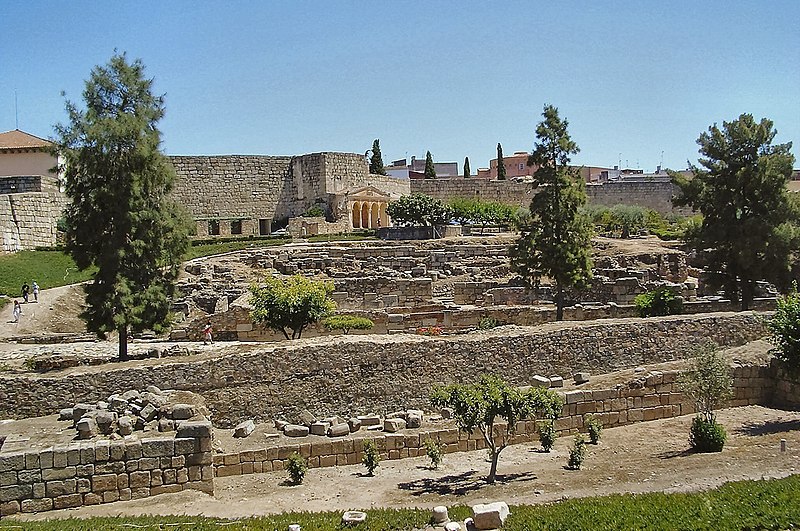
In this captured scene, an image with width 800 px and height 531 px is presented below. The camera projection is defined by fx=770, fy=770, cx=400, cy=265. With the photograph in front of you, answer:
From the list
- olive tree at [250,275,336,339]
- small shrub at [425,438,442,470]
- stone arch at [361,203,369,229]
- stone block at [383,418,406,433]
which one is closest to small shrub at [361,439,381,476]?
small shrub at [425,438,442,470]

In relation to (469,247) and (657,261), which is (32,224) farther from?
(657,261)

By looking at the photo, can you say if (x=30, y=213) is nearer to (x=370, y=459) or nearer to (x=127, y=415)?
(x=127, y=415)

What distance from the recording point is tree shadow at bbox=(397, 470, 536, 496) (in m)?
11.7

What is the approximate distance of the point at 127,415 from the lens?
12.9 metres

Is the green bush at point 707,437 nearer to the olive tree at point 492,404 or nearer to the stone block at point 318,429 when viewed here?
the olive tree at point 492,404

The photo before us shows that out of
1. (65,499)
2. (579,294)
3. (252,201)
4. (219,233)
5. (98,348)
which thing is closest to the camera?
(65,499)

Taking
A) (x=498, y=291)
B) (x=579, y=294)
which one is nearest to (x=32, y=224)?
(x=498, y=291)

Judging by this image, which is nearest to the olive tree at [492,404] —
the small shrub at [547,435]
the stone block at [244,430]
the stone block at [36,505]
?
the small shrub at [547,435]

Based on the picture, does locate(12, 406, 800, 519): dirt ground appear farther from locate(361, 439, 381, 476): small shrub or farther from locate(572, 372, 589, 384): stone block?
locate(572, 372, 589, 384): stone block

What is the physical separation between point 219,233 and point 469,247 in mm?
16740

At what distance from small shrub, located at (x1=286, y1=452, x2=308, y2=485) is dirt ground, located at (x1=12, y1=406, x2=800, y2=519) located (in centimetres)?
13

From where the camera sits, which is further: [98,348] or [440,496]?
[98,348]

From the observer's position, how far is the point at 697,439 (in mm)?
13039

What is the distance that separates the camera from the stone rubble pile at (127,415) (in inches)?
480
